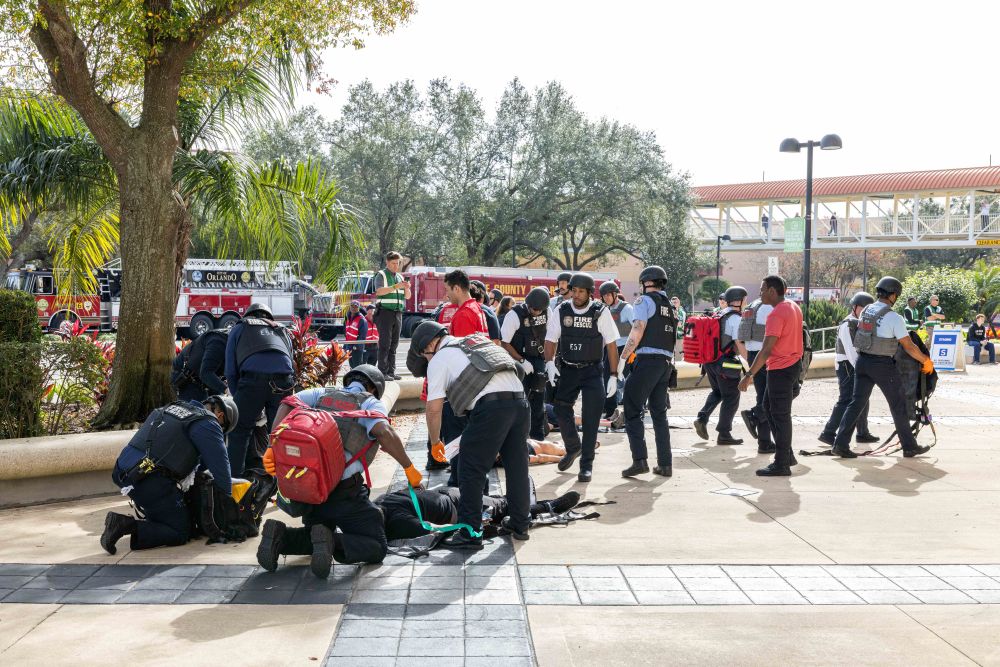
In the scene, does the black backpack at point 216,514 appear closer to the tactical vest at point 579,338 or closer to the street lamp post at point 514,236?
the tactical vest at point 579,338

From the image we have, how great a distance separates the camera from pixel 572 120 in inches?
1671

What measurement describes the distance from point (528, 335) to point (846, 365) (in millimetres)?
3445

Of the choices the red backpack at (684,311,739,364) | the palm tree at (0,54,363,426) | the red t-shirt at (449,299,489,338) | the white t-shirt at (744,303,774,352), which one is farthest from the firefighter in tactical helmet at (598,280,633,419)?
the palm tree at (0,54,363,426)

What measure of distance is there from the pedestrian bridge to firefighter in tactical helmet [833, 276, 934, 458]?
25609 millimetres

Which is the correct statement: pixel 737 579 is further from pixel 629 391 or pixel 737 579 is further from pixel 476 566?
pixel 629 391

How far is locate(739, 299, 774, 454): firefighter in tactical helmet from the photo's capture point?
362 inches

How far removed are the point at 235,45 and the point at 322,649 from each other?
7193mm

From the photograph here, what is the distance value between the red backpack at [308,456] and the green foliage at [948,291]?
24270 mm

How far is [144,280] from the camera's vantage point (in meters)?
8.34

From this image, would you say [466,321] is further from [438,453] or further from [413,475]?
[413,475]

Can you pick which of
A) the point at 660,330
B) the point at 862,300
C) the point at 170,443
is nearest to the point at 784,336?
the point at 660,330

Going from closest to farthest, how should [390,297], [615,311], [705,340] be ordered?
[705,340] < [615,311] < [390,297]

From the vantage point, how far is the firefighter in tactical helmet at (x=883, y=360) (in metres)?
8.57

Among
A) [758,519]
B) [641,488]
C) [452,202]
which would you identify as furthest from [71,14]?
[452,202]
